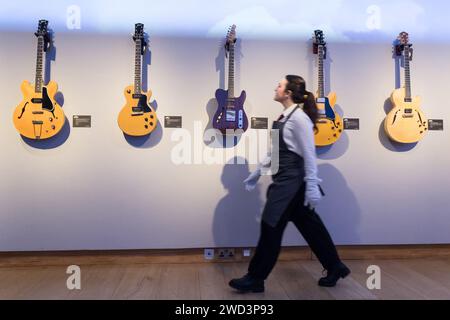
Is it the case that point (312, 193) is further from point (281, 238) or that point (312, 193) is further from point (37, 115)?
point (37, 115)

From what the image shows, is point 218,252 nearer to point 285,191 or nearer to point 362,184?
point 285,191

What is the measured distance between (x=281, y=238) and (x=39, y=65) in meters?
2.14

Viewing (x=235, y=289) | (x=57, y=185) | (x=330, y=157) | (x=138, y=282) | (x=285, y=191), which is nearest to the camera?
(x=285, y=191)

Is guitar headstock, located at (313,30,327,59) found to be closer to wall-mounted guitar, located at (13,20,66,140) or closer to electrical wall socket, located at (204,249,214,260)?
electrical wall socket, located at (204,249,214,260)

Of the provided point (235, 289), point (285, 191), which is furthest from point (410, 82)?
point (235, 289)

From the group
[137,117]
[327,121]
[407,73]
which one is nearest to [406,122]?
[407,73]

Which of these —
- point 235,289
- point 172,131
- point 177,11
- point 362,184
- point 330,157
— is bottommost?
point 235,289

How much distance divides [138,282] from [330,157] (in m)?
1.76

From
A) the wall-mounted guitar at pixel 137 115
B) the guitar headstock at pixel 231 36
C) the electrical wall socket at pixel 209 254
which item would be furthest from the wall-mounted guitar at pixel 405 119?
the wall-mounted guitar at pixel 137 115

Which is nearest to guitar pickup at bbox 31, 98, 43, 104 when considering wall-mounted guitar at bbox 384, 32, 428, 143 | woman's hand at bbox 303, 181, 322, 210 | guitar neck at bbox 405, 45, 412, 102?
woman's hand at bbox 303, 181, 322, 210

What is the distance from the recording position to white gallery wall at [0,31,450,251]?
2771 mm

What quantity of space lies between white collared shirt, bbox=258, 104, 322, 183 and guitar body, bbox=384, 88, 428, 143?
1127 mm

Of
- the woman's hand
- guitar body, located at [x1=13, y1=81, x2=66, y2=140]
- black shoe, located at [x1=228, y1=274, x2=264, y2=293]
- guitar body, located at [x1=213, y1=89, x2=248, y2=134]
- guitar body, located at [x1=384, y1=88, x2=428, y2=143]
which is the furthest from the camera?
guitar body, located at [x1=384, y1=88, x2=428, y2=143]

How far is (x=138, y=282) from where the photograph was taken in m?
2.44
